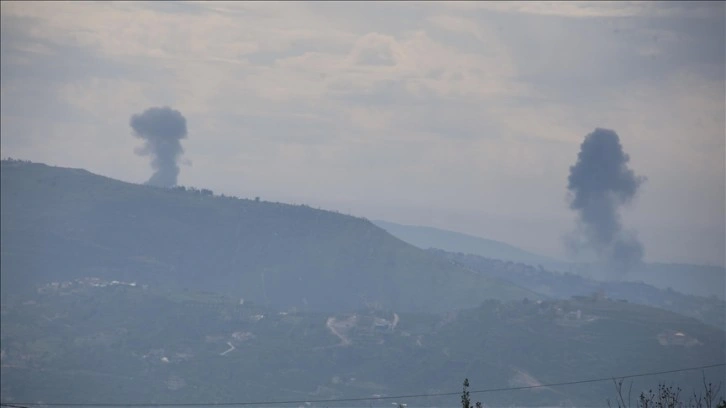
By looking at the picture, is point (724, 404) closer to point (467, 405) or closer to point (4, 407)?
point (467, 405)

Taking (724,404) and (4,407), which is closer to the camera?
(724,404)

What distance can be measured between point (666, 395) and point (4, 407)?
3355 cm

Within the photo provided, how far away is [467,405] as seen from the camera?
43219 millimetres

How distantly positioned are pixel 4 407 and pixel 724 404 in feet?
116

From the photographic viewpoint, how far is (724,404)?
149 ft

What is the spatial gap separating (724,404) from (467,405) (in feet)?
34.4

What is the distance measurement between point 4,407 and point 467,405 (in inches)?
1088

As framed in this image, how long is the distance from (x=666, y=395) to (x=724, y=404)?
2.78 meters

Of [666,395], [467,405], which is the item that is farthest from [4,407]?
[666,395]

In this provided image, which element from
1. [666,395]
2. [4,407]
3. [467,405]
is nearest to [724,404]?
[666,395]

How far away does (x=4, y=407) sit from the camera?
59.5m

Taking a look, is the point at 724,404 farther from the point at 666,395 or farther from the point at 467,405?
the point at 467,405

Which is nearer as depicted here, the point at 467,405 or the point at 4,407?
the point at 467,405

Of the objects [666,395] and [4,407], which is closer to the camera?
[666,395]
